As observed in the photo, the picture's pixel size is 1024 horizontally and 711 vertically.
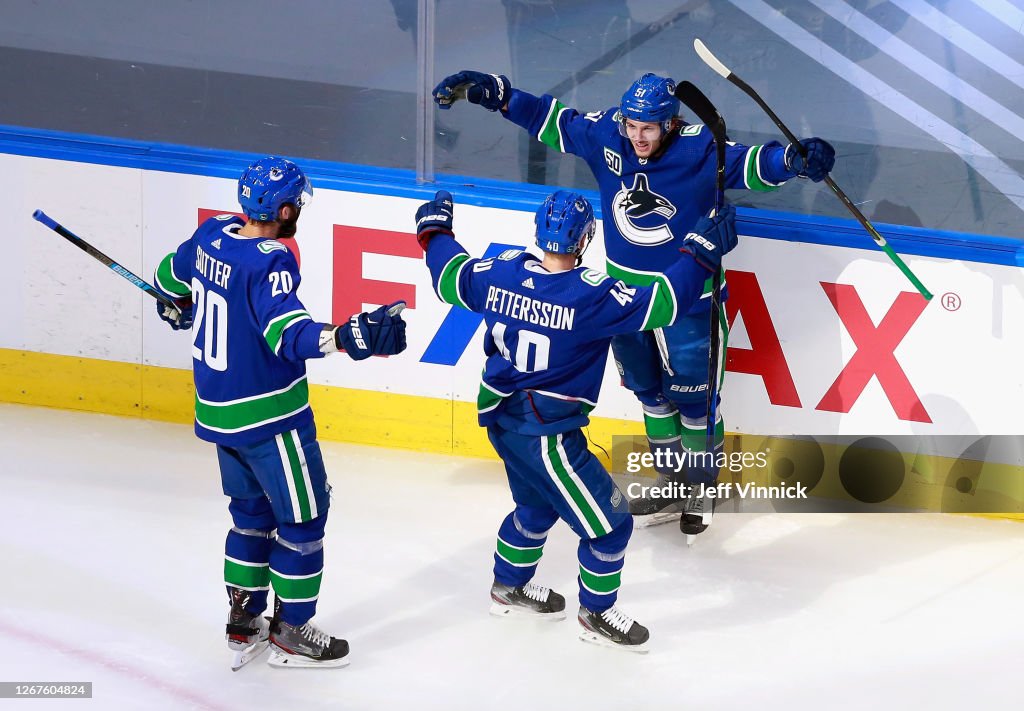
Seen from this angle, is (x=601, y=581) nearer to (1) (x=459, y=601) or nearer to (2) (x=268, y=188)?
(1) (x=459, y=601)

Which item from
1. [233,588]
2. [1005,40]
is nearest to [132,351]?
[233,588]

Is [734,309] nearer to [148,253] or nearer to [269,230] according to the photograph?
[269,230]

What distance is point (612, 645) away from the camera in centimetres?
379

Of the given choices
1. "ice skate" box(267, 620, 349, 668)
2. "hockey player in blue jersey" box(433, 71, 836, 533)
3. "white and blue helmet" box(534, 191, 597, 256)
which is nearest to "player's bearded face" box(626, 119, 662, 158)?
"hockey player in blue jersey" box(433, 71, 836, 533)

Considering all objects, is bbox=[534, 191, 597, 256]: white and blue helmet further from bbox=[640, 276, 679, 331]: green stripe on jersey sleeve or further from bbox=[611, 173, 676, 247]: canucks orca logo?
bbox=[611, 173, 676, 247]: canucks orca logo

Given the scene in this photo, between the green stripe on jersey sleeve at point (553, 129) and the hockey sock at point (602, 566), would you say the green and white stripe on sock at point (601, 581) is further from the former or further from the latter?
the green stripe on jersey sleeve at point (553, 129)

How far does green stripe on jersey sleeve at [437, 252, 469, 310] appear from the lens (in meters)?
3.56

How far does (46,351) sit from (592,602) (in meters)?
2.73

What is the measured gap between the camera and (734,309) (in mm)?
4719

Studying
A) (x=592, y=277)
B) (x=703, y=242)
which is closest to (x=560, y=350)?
(x=592, y=277)

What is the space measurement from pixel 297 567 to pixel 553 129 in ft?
5.97

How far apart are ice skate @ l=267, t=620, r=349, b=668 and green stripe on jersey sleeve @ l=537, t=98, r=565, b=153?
6.10ft

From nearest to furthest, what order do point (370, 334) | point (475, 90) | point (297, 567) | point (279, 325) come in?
point (370, 334) → point (279, 325) → point (297, 567) → point (475, 90)

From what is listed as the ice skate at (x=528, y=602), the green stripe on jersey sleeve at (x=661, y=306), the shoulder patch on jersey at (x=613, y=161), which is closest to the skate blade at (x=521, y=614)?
the ice skate at (x=528, y=602)
